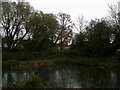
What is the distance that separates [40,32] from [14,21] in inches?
158

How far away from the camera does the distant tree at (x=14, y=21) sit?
110 feet

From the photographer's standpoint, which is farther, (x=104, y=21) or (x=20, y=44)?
(x=20, y=44)

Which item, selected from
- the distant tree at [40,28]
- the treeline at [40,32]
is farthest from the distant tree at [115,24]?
the distant tree at [40,28]

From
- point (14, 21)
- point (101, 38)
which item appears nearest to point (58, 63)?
point (101, 38)

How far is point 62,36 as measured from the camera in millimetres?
41656

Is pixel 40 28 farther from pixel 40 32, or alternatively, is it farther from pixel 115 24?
pixel 115 24

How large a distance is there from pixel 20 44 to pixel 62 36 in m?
8.94

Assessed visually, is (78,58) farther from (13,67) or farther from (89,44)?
(13,67)

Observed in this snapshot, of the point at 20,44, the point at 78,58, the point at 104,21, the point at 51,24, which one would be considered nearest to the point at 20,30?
the point at 20,44

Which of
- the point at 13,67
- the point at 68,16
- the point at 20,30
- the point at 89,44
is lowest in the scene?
the point at 13,67

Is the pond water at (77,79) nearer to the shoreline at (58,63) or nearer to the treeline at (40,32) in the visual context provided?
the shoreline at (58,63)

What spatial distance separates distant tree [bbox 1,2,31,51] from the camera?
110ft

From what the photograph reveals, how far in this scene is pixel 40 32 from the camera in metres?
34.2

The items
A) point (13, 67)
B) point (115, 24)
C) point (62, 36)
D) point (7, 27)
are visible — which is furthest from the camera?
point (62, 36)
